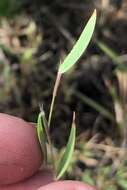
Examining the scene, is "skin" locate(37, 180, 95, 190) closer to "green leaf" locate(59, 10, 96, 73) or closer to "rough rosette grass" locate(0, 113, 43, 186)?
"rough rosette grass" locate(0, 113, 43, 186)

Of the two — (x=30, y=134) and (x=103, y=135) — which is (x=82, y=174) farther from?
(x=30, y=134)

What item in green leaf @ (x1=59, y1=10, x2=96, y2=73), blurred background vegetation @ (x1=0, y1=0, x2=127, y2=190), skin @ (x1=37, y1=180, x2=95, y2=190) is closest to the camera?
green leaf @ (x1=59, y1=10, x2=96, y2=73)

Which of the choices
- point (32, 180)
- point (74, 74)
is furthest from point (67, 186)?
point (74, 74)

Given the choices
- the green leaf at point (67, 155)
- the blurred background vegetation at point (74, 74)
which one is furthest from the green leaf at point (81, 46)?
the blurred background vegetation at point (74, 74)

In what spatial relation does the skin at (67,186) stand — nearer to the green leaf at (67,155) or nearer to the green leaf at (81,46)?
the green leaf at (67,155)

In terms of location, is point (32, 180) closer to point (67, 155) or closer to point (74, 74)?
point (67, 155)

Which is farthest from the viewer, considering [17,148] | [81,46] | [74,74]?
[74,74]

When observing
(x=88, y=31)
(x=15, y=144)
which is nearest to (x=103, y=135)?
(x=15, y=144)

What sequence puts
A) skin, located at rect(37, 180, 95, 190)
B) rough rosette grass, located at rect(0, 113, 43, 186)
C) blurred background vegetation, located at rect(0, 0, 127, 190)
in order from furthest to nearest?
blurred background vegetation, located at rect(0, 0, 127, 190) < rough rosette grass, located at rect(0, 113, 43, 186) < skin, located at rect(37, 180, 95, 190)

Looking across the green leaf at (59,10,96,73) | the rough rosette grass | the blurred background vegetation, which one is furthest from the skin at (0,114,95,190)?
the blurred background vegetation
